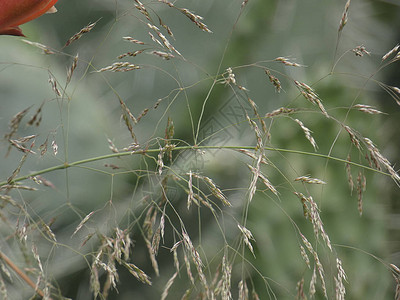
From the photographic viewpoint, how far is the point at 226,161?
3.01ft

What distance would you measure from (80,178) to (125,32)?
24 centimetres

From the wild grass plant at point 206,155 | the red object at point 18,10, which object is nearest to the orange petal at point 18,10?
the red object at point 18,10

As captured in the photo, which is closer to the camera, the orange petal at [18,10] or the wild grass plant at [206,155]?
the orange petal at [18,10]

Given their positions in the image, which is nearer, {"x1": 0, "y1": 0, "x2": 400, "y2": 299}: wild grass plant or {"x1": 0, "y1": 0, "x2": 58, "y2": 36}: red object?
{"x1": 0, "y1": 0, "x2": 58, "y2": 36}: red object

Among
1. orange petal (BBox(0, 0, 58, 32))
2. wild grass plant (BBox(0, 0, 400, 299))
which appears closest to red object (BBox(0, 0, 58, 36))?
orange petal (BBox(0, 0, 58, 32))

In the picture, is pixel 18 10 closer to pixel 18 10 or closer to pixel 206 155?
pixel 18 10

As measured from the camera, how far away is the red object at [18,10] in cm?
36

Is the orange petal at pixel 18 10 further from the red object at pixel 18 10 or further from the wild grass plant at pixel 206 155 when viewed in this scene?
the wild grass plant at pixel 206 155

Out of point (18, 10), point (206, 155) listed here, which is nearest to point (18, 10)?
point (18, 10)

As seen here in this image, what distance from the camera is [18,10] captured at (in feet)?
1.19

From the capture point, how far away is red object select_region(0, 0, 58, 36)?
36 cm

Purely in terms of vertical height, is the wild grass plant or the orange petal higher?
the orange petal

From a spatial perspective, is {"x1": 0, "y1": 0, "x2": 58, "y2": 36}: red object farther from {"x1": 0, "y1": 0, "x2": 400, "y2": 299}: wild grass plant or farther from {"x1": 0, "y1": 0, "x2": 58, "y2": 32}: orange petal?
{"x1": 0, "y1": 0, "x2": 400, "y2": 299}: wild grass plant

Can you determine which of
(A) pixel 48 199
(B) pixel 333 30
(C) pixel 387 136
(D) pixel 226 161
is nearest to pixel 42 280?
(A) pixel 48 199
